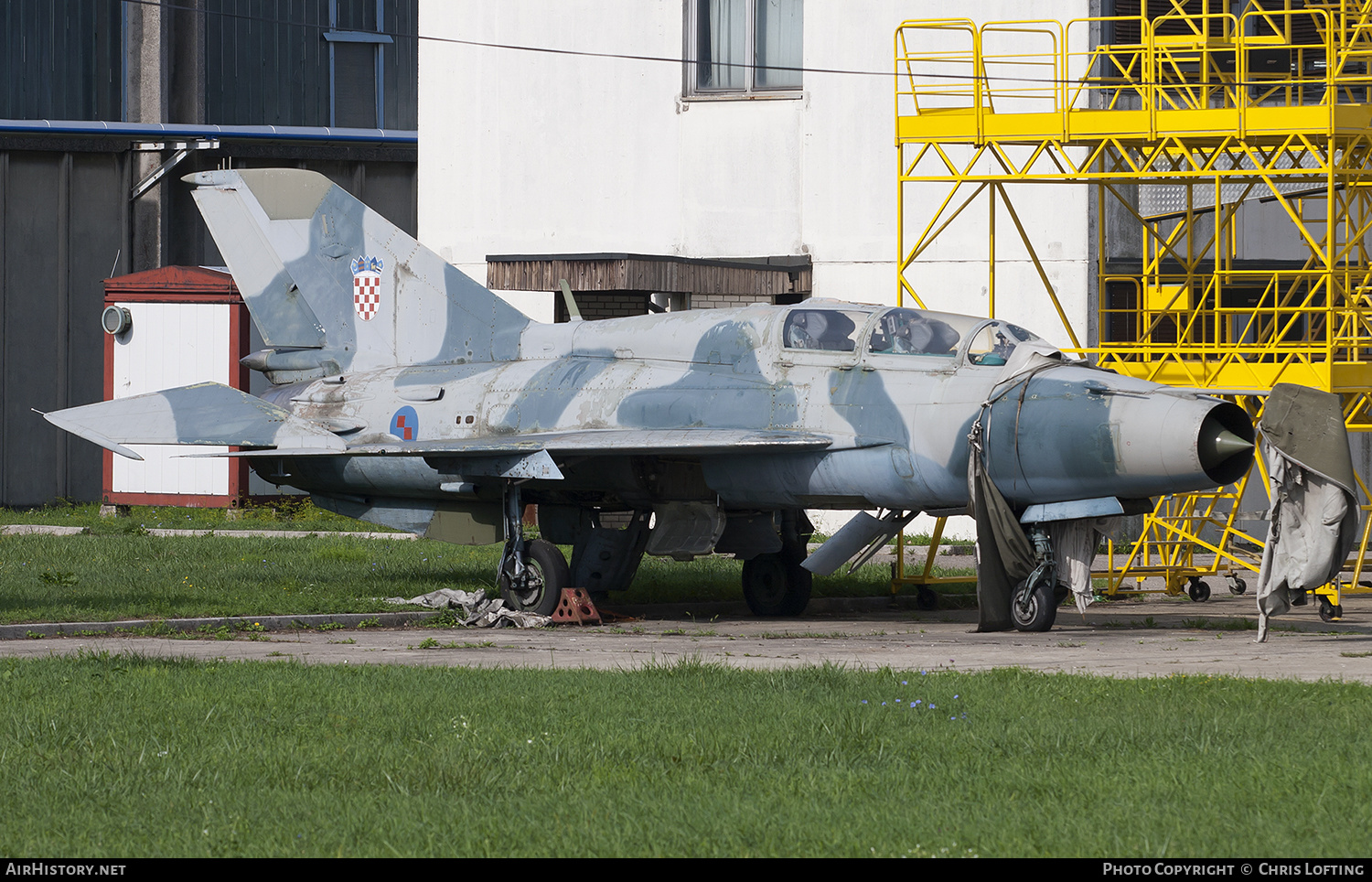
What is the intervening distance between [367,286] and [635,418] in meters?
Answer: 4.31

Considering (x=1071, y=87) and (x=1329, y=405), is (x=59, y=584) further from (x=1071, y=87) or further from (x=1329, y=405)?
(x=1071, y=87)

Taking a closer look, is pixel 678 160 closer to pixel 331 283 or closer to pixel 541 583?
pixel 331 283

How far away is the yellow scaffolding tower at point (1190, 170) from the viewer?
16422 millimetres

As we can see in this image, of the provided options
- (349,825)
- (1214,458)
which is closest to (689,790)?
(349,825)

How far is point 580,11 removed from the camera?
25.9 meters

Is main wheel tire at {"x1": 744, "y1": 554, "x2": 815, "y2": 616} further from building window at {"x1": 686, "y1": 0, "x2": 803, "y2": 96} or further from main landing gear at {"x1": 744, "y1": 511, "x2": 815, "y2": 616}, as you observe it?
building window at {"x1": 686, "y1": 0, "x2": 803, "y2": 96}

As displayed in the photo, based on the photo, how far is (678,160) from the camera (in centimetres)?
2536

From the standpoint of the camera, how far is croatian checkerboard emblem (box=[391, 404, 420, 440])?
1688 cm

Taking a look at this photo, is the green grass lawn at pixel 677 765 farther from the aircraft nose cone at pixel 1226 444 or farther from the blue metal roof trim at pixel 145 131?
the blue metal roof trim at pixel 145 131

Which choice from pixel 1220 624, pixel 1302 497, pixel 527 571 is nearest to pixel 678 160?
pixel 527 571

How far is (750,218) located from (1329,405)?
13.4 meters

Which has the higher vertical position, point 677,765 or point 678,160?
point 678,160

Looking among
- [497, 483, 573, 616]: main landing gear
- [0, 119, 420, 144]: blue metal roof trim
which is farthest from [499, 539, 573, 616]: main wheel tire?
[0, 119, 420, 144]: blue metal roof trim

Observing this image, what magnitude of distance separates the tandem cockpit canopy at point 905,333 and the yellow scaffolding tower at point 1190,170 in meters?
1.88
